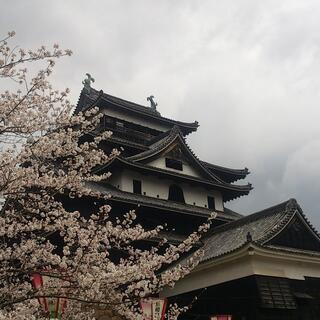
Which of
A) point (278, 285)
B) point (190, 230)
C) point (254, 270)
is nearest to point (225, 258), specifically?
point (254, 270)

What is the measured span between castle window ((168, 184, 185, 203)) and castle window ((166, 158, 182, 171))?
3.56ft

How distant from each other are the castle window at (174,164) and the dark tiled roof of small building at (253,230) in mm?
5124

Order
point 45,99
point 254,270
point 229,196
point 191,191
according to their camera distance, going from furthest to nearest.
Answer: point 229,196, point 191,191, point 254,270, point 45,99

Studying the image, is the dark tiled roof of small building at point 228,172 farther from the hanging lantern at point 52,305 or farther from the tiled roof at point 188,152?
the hanging lantern at point 52,305

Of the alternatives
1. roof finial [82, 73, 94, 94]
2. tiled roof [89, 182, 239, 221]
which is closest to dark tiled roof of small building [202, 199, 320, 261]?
tiled roof [89, 182, 239, 221]

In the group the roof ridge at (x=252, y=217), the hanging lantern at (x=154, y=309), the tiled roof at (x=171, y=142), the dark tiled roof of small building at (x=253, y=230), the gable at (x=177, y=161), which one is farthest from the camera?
the gable at (x=177, y=161)

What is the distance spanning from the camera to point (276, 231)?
1602cm

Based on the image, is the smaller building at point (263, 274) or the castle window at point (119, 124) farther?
the castle window at point (119, 124)

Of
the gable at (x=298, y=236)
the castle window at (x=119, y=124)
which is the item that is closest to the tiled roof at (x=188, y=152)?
the castle window at (x=119, y=124)

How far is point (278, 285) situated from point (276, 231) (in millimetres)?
1967

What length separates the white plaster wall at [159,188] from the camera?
Answer: 21.1 m

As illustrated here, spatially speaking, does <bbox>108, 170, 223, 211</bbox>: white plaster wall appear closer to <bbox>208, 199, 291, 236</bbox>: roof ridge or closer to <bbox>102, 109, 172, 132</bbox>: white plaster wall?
<bbox>208, 199, 291, 236</bbox>: roof ridge

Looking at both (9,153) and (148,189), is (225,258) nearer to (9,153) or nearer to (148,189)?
(148,189)

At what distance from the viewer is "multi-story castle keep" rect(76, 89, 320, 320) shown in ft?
49.0
